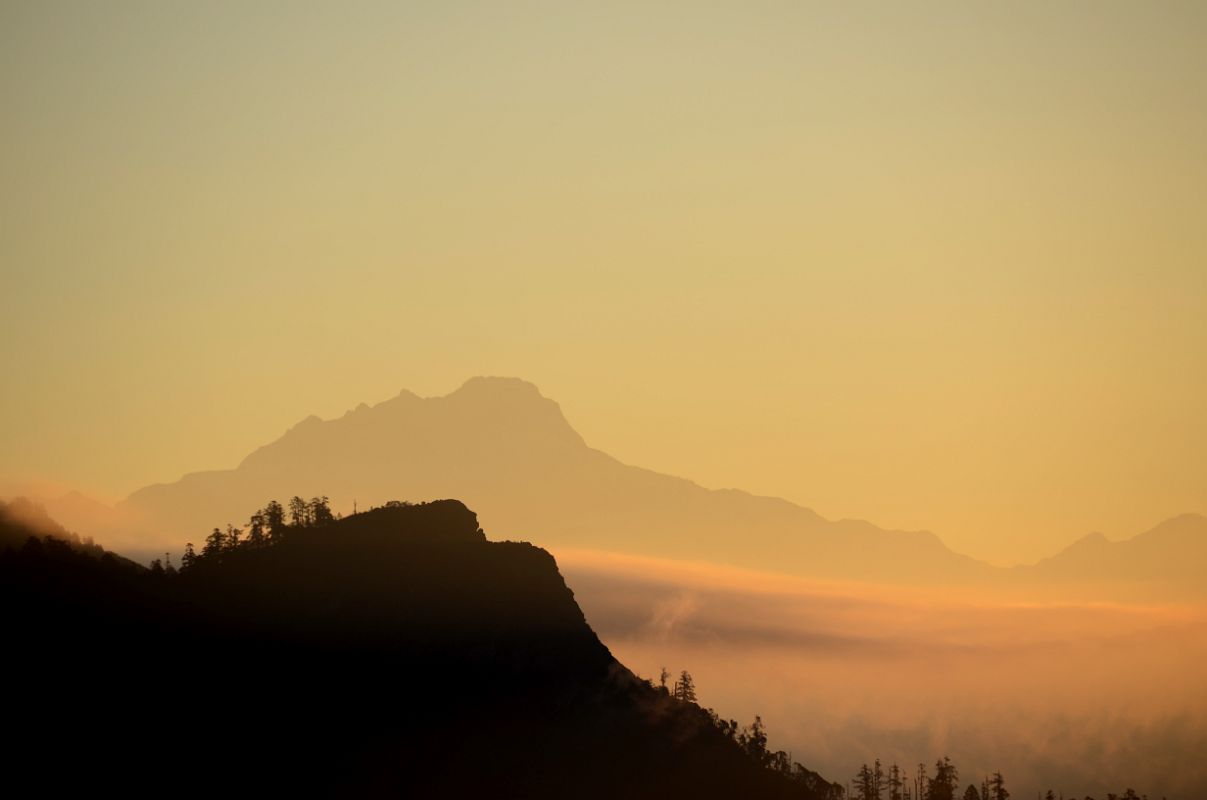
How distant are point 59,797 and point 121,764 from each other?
28.2ft

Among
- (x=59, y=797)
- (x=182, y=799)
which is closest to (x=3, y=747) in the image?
(x=59, y=797)

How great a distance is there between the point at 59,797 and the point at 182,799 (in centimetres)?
1446

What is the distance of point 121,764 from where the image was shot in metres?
200

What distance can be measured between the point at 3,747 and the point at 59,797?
9.93 metres

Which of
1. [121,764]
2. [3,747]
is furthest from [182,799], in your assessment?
[3,747]

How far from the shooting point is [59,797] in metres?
194

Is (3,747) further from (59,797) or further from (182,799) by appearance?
(182,799)

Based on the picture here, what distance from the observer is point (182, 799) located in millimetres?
199375

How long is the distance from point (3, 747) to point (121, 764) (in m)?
14.0

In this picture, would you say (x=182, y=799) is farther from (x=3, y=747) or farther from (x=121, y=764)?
(x=3, y=747)
